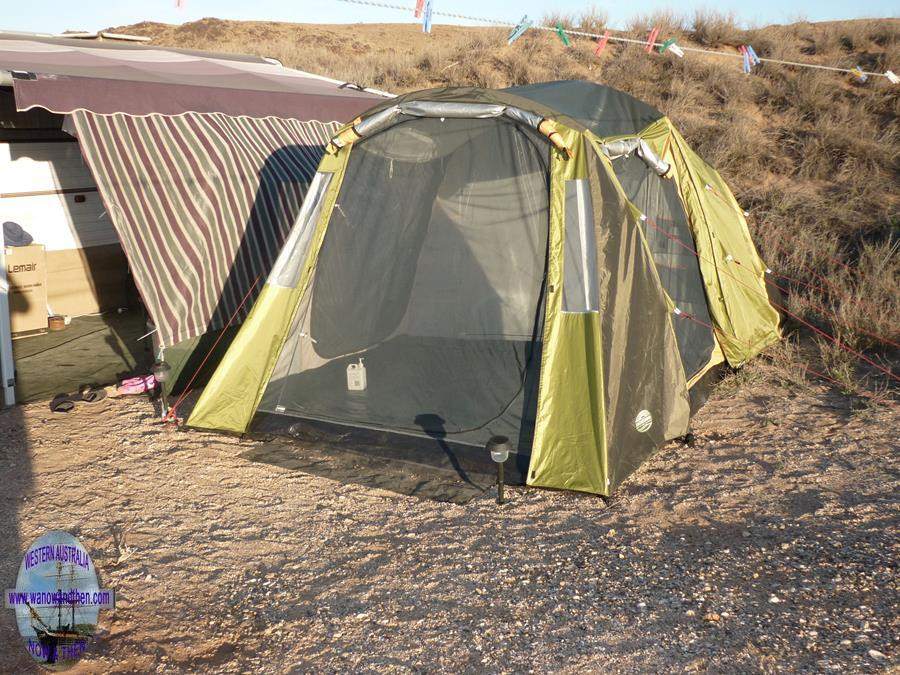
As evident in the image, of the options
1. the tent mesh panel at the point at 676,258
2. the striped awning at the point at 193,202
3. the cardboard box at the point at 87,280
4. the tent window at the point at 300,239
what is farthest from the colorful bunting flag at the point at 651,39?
the cardboard box at the point at 87,280

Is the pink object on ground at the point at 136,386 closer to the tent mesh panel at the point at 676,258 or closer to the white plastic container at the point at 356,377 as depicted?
the white plastic container at the point at 356,377

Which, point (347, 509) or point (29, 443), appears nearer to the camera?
point (347, 509)

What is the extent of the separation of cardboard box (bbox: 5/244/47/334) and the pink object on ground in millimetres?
2096

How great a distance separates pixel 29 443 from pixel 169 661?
2.75 meters

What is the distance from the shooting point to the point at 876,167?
10.8 metres

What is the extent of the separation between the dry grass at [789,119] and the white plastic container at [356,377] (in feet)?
11.0

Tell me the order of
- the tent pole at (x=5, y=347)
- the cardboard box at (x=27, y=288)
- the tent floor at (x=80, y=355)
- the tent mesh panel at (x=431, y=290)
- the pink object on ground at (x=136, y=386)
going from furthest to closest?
the cardboard box at (x=27, y=288), the tent floor at (x=80, y=355), the pink object on ground at (x=136, y=386), the tent pole at (x=5, y=347), the tent mesh panel at (x=431, y=290)

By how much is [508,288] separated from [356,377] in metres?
1.29

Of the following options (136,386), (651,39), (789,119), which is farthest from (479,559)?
(789,119)

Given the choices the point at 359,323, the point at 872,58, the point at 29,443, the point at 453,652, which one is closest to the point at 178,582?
the point at 453,652

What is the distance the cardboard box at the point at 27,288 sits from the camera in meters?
7.58

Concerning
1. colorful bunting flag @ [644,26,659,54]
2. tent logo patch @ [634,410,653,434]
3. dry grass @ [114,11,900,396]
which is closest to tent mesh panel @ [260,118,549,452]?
tent logo patch @ [634,410,653,434]

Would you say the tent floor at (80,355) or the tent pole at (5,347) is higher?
the tent pole at (5,347)

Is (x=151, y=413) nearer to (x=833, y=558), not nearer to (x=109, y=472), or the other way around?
(x=109, y=472)
